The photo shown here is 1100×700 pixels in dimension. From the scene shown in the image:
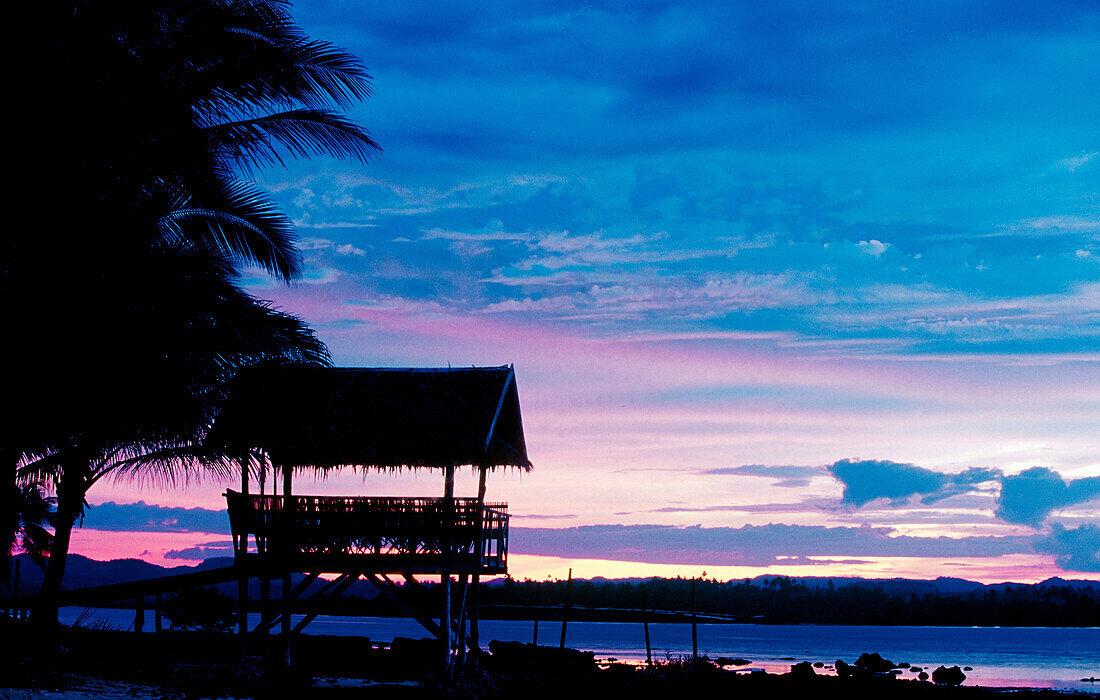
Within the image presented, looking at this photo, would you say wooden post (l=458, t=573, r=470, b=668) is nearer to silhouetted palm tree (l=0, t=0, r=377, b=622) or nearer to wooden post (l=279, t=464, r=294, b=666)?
wooden post (l=279, t=464, r=294, b=666)

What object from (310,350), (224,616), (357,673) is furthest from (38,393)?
(224,616)

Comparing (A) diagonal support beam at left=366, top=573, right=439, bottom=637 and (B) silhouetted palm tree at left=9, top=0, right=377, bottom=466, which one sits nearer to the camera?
(B) silhouetted palm tree at left=9, top=0, right=377, bottom=466

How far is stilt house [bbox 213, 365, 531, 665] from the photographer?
1820cm

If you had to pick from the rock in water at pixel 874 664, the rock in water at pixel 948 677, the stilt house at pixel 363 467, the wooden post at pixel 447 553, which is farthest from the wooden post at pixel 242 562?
the rock in water at pixel 874 664

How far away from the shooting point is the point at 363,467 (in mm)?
18688

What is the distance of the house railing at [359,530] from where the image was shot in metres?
18.1

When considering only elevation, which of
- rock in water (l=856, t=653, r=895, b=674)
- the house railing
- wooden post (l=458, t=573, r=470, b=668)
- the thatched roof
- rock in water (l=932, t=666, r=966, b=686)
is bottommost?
rock in water (l=856, t=653, r=895, b=674)

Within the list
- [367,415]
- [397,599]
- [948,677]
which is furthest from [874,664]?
[367,415]

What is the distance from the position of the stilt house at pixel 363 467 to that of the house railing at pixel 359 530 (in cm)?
2

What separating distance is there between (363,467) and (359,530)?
118 cm

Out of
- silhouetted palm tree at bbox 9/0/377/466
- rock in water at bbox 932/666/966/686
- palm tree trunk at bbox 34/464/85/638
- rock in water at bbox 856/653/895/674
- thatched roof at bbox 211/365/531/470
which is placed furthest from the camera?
rock in water at bbox 856/653/895/674

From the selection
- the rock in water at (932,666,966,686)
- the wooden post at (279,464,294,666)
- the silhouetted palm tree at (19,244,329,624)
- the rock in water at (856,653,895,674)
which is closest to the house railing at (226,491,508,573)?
the wooden post at (279,464,294,666)

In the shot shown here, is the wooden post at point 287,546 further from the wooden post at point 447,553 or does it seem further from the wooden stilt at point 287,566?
the wooden post at point 447,553

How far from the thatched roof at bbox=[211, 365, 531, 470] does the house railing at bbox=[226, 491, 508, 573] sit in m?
0.78
